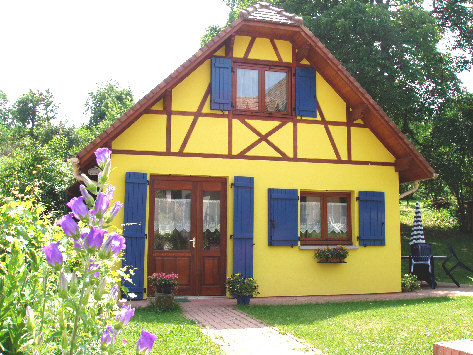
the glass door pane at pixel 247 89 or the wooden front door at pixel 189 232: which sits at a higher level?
the glass door pane at pixel 247 89

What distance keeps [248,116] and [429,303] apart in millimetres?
4779

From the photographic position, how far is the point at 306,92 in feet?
33.6

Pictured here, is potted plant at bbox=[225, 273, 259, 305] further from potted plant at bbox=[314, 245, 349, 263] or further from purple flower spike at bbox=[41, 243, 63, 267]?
purple flower spike at bbox=[41, 243, 63, 267]

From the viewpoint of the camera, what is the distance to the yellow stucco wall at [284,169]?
9.36m

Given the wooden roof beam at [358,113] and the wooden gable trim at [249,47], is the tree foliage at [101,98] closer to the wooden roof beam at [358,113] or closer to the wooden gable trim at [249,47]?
the wooden gable trim at [249,47]

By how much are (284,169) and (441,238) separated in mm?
11581

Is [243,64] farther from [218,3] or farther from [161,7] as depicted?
[218,3]

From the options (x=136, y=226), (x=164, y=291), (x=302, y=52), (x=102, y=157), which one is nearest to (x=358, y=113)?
(x=302, y=52)

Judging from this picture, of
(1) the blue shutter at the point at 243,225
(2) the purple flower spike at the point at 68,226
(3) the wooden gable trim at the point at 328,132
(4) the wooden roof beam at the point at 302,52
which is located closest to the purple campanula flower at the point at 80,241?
(2) the purple flower spike at the point at 68,226

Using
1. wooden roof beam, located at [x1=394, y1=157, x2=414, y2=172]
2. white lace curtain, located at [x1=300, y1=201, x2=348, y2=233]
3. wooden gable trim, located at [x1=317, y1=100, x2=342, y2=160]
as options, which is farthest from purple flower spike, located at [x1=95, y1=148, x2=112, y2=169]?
wooden roof beam, located at [x1=394, y1=157, x2=414, y2=172]

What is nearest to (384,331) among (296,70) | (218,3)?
(296,70)

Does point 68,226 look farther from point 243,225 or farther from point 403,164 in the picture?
point 403,164

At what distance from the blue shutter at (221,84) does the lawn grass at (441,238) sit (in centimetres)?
740

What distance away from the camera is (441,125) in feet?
57.4
